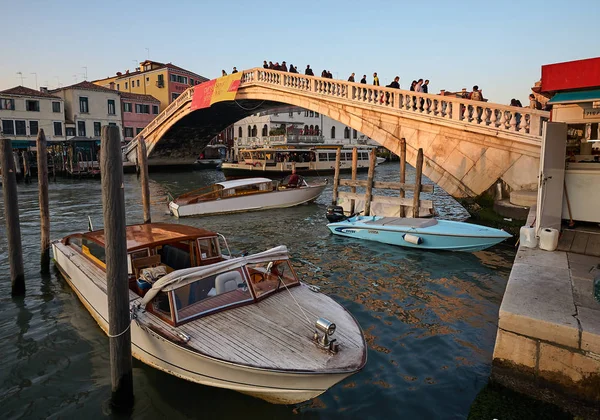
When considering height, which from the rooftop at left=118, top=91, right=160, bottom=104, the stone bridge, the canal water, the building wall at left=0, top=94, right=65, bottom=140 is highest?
the rooftop at left=118, top=91, right=160, bottom=104

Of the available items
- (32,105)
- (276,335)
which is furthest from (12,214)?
(32,105)

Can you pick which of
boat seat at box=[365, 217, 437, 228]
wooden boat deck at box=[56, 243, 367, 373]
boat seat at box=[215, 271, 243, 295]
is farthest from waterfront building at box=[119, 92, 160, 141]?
boat seat at box=[215, 271, 243, 295]

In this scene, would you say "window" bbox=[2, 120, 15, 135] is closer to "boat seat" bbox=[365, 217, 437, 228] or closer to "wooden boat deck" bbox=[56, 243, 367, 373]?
"boat seat" bbox=[365, 217, 437, 228]

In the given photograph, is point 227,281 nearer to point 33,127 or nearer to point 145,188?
point 145,188

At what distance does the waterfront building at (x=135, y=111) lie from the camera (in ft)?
142

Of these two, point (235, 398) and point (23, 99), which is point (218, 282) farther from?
point (23, 99)

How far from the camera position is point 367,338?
612 cm

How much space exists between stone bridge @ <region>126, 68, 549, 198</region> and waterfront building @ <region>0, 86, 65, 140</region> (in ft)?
82.1

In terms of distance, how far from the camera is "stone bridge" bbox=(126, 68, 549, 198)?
11711mm

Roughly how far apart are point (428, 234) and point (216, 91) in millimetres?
18981

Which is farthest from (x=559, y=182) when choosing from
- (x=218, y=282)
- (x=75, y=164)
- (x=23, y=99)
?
(x=23, y=99)

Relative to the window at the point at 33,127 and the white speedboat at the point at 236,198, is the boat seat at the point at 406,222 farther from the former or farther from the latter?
the window at the point at 33,127

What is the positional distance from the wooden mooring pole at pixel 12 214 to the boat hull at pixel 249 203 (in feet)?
25.9

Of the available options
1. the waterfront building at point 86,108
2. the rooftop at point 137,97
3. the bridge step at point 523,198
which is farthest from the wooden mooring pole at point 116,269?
the rooftop at point 137,97
